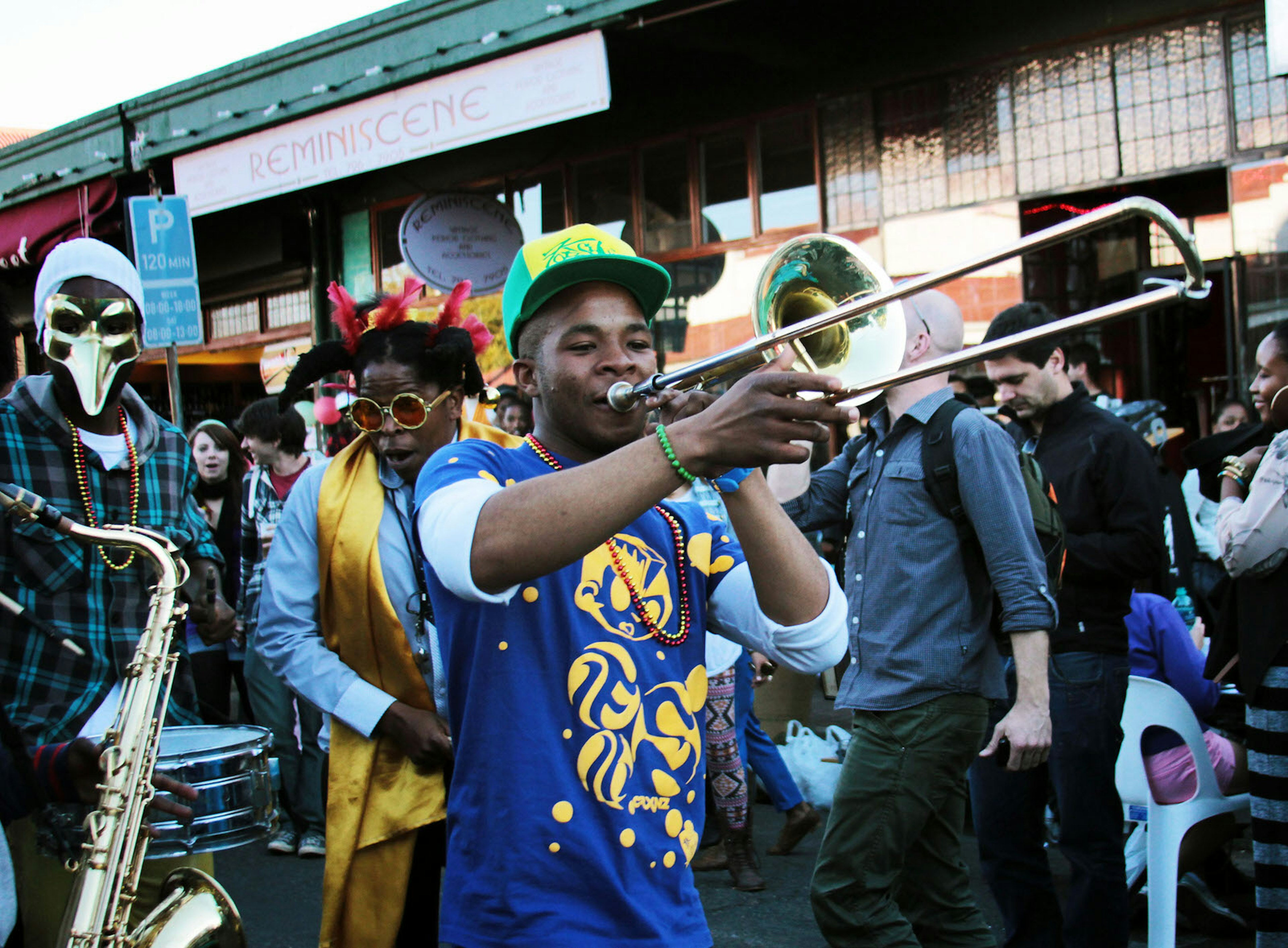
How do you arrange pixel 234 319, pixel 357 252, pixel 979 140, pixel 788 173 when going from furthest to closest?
1. pixel 234 319
2. pixel 357 252
3. pixel 788 173
4. pixel 979 140

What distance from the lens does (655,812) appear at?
1.96 metres

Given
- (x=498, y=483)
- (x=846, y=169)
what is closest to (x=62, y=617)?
(x=498, y=483)

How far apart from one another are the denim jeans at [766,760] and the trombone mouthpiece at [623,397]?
340cm

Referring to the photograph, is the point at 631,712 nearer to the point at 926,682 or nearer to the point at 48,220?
the point at 926,682

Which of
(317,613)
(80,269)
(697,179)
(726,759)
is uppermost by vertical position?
(697,179)

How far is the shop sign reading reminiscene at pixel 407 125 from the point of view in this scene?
9.16 metres

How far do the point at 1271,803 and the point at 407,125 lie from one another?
344 inches

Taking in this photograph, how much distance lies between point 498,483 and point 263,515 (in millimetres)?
4525

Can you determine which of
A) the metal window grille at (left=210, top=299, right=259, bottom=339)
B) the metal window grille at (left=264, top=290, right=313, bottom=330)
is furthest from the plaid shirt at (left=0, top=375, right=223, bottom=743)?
the metal window grille at (left=210, top=299, right=259, bottom=339)

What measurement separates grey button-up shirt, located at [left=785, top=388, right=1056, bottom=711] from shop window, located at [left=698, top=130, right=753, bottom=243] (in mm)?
6667

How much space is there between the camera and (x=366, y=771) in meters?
2.93

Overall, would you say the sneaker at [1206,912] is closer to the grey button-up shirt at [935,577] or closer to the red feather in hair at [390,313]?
the grey button-up shirt at [935,577]

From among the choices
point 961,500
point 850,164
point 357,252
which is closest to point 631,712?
point 961,500

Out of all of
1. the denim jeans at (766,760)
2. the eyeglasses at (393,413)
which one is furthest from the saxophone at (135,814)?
the denim jeans at (766,760)
